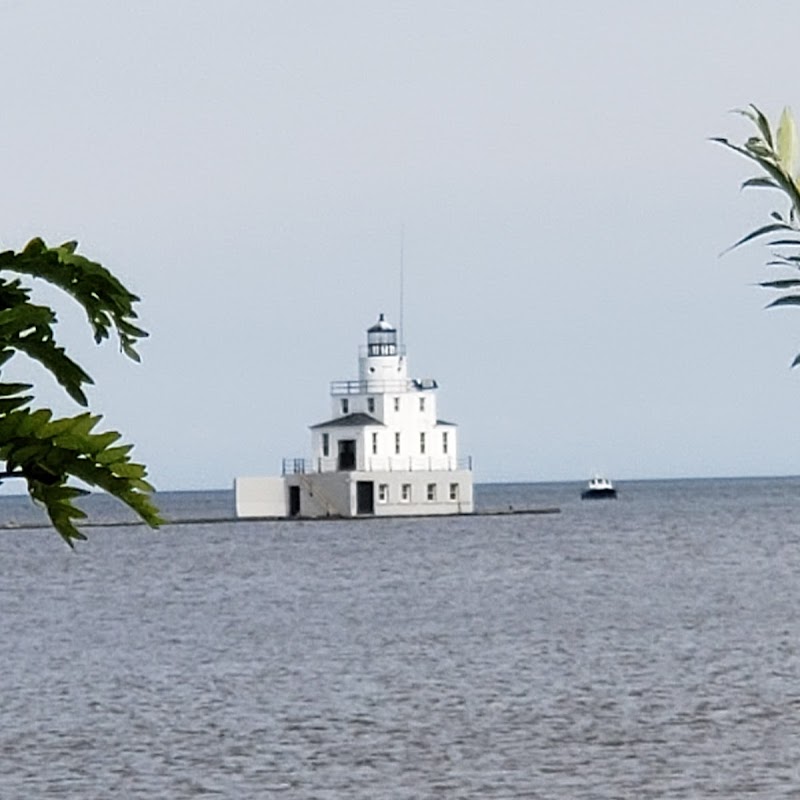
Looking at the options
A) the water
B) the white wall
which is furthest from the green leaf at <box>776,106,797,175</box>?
the white wall

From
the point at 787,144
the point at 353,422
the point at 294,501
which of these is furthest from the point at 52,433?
the point at 294,501

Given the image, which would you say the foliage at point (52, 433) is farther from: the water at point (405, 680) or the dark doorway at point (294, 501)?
the dark doorway at point (294, 501)

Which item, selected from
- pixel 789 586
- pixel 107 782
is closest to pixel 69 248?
pixel 107 782

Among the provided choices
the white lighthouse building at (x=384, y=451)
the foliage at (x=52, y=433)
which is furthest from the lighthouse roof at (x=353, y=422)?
the foliage at (x=52, y=433)

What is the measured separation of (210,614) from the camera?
61375 millimetres

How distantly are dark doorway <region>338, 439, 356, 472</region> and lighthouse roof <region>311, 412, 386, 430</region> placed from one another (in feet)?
2.56

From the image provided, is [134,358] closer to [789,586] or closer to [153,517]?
[153,517]

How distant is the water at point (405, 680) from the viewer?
1037 inches

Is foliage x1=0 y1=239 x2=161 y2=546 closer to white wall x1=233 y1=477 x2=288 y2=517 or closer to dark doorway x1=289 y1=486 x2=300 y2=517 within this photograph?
dark doorway x1=289 y1=486 x2=300 y2=517

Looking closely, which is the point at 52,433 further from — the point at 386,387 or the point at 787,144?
the point at 386,387

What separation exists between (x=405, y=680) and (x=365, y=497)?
2664 inches

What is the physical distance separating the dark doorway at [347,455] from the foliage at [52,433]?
335 ft

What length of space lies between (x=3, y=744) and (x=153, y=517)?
93.9ft

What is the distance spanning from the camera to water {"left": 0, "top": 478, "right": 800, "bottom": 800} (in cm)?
2633
